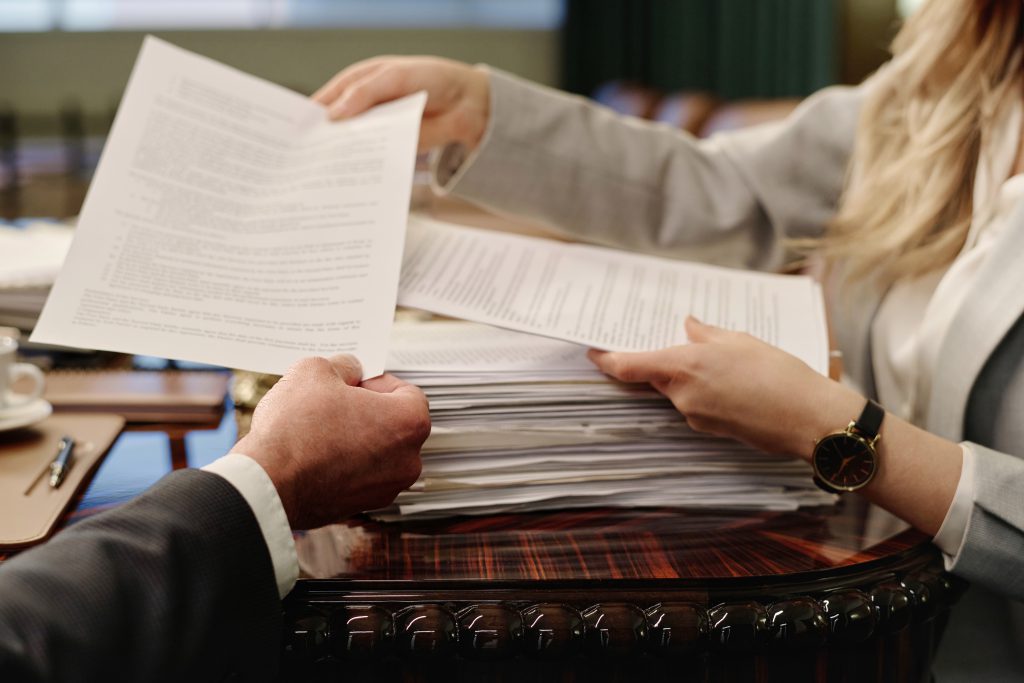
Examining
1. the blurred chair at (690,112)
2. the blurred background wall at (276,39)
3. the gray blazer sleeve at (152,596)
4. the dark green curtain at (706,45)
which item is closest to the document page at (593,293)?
the gray blazer sleeve at (152,596)

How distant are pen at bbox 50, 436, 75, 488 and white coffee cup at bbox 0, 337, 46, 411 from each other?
0.18 ft

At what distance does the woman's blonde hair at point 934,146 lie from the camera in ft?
2.95

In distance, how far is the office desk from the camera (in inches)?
20.7

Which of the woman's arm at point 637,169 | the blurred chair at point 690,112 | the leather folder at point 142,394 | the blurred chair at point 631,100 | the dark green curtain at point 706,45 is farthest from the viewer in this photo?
the dark green curtain at point 706,45

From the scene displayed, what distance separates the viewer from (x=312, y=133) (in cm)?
86

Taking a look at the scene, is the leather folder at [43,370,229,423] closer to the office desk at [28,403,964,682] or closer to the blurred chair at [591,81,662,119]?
the office desk at [28,403,964,682]

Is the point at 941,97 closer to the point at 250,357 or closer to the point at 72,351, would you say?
the point at 250,357

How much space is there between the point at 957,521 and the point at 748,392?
0.52ft

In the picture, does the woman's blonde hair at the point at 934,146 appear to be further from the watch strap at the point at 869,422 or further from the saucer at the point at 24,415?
the saucer at the point at 24,415

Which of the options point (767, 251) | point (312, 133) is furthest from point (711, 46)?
point (312, 133)

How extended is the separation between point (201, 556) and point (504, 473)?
0.23m

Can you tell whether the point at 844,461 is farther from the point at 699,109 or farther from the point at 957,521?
the point at 699,109

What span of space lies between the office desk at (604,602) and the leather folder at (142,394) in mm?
154

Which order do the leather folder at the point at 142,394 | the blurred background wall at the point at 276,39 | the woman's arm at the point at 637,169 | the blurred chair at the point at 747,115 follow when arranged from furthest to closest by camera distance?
the blurred background wall at the point at 276,39 → the blurred chair at the point at 747,115 → the woman's arm at the point at 637,169 → the leather folder at the point at 142,394
